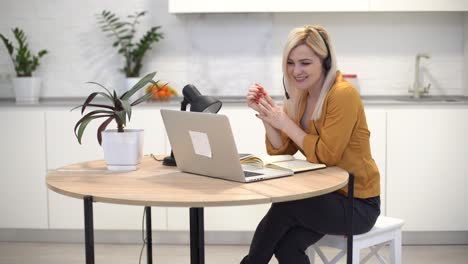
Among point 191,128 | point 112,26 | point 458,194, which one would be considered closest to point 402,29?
point 458,194

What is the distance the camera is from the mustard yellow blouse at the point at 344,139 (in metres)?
2.61

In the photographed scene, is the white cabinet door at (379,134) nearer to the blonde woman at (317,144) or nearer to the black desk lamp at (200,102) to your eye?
the blonde woman at (317,144)

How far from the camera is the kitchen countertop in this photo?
4215 millimetres

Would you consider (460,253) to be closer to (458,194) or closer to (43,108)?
(458,194)

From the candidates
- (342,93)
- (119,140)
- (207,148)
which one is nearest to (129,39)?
(119,140)

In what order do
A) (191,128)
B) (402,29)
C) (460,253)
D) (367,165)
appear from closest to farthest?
(191,128) → (367,165) → (460,253) → (402,29)

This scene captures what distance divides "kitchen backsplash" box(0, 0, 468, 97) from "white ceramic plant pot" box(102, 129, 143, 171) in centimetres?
210

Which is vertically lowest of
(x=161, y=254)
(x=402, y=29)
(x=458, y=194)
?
(x=161, y=254)

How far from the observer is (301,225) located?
8.63 feet

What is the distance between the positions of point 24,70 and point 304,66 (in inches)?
96.3

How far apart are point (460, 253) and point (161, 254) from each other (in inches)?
66.9

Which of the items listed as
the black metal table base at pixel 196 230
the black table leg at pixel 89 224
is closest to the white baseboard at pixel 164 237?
the black metal table base at pixel 196 230

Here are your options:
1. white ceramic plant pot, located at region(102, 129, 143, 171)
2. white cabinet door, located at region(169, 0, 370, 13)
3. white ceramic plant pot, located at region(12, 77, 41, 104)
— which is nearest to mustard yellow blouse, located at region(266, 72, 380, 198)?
white ceramic plant pot, located at region(102, 129, 143, 171)

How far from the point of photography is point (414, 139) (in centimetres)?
416
